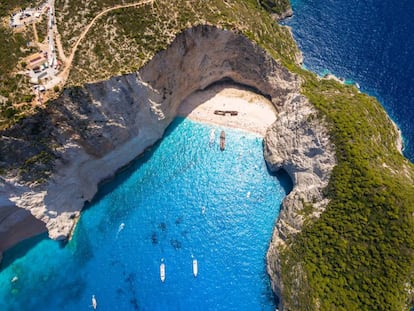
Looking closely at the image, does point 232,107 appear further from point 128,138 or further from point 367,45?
point 367,45

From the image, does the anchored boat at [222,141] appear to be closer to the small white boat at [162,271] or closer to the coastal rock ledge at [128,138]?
the coastal rock ledge at [128,138]

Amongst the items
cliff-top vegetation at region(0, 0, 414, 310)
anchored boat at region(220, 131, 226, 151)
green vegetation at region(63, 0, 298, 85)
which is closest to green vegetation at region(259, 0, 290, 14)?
green vegetation at region(63, 0, 298, 85)

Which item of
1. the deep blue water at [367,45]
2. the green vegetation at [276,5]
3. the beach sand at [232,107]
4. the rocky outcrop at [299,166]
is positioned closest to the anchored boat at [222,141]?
the beach sand at [232,107]

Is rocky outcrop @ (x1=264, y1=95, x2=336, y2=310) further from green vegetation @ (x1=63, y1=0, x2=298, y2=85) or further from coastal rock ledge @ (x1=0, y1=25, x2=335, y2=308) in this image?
green vegetation @ (x1=63, y1=0, x2=298, y2=85)

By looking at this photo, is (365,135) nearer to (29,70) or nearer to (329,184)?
(329,184)

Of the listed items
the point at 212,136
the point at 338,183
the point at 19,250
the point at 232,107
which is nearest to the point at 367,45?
the point at 232,107
